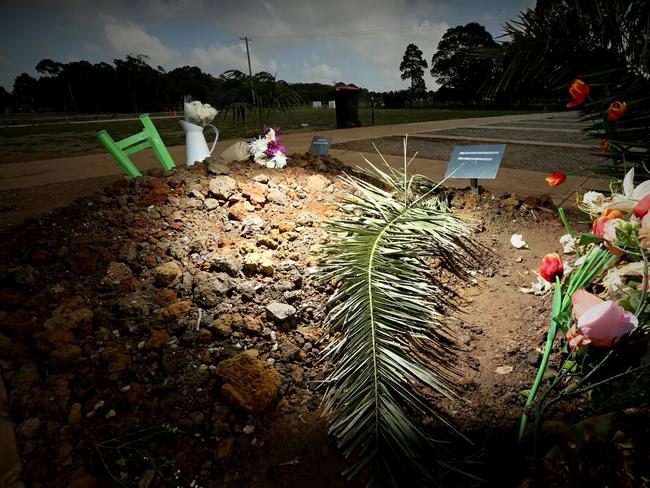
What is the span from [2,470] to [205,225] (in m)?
1.38

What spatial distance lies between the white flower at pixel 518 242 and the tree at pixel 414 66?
58.0 meters

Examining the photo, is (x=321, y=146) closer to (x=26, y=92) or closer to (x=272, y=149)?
(x=272, y=149)

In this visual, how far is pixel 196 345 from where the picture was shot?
4.17 feet

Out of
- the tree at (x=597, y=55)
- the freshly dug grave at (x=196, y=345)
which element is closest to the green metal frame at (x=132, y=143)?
the freshly dug grave at (x=196, y=345)

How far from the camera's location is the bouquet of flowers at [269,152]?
113 inches

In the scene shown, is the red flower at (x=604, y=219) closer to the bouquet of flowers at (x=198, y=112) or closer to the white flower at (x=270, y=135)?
the white flower at (x=270, y=135)

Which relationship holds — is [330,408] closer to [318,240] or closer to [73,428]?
[73,428]

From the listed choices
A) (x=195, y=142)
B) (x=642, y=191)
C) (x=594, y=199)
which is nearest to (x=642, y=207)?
(x=642, y=191)

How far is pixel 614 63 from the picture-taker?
162cm

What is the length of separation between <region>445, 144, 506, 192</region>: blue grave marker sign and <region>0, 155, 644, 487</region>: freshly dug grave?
44 cm

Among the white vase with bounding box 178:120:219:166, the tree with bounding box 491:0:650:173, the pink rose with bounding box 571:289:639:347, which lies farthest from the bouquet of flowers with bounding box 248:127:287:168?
the pink rose with bounding box 571:289:639:347

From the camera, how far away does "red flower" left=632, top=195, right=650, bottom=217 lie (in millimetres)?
1110

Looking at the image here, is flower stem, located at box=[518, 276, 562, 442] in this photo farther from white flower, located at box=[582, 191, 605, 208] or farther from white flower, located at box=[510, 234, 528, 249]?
white flower, located at box=[510, 234, 528, 249]

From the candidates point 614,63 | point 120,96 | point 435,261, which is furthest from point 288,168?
point 120,96
